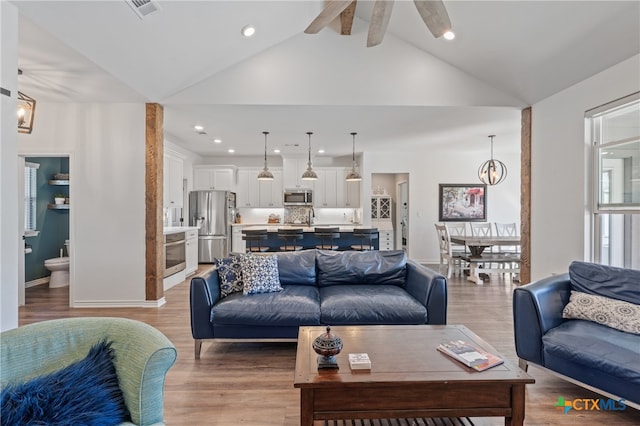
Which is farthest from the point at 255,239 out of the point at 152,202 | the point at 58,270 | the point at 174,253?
the point at 58,270

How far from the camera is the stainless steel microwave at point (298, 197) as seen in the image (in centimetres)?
804

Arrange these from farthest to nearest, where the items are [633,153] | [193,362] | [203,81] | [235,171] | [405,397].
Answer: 1. [235,171]
2. [203,81]
3. [633,153]
4. [193,362]
5. [405,397]

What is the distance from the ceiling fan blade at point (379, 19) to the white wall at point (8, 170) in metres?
2.67

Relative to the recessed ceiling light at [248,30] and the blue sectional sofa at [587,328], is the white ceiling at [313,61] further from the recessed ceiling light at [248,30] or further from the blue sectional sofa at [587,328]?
the blue sectional sofa at [587,328]

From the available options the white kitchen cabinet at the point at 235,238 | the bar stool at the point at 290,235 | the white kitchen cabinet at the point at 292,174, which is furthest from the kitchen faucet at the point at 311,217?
the bar stool at the point at 290,235

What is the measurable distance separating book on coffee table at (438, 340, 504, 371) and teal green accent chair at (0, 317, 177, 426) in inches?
57.1

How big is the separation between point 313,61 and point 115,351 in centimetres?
397

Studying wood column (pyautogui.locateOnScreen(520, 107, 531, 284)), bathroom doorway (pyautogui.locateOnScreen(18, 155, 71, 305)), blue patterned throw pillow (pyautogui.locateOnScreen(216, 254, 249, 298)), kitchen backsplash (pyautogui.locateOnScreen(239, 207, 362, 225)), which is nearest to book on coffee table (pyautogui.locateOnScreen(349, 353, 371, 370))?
blue patterned throw pillow (pyautogui.locateOnScreen(216, 254, 249, 298))

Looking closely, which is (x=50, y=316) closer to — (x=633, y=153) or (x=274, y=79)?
(x=274, y=79)

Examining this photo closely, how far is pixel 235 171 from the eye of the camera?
8125mm

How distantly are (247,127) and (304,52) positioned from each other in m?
1.71

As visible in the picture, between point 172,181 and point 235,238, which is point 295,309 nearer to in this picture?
point 172,181

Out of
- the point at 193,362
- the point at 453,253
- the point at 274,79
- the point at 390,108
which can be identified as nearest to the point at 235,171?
the point at 274,79

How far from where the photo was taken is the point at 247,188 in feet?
27.0
